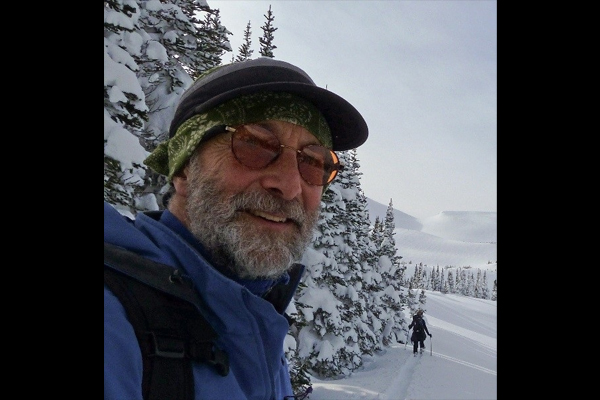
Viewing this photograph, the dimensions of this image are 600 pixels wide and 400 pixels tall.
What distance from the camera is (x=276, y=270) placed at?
2.11 meters

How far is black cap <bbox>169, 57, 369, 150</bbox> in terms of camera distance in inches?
88.7

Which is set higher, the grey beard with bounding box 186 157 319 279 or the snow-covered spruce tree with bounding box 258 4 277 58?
the snow-covered spruce tree with bounding box 258 4 277 58

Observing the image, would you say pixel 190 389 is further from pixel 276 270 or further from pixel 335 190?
pixel 335 190

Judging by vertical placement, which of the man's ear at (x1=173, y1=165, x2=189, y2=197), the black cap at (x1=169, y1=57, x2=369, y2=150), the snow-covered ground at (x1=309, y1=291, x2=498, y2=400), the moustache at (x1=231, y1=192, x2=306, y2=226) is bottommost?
the snow-covered ground at (x1=309, y1=291, x2=498, y2=400)

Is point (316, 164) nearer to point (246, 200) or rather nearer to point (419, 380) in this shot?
point (246, 200)

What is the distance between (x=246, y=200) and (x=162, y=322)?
2.89 feet

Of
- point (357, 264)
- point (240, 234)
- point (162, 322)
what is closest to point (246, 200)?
point (240, 234)

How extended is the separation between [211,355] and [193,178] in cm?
116

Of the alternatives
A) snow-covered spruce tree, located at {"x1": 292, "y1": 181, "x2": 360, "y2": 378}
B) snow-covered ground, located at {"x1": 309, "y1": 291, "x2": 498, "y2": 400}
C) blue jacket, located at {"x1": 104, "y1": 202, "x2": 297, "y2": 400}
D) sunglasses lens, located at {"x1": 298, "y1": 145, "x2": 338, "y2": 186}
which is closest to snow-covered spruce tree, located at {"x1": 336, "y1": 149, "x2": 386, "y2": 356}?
snow-covered spruce tree, located at {"x1": 292, "y1": 181, "x2": 360, "y2": 378}

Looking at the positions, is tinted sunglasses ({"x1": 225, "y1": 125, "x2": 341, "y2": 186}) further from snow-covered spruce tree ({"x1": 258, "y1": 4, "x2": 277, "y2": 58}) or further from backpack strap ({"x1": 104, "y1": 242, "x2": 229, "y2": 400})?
snow-covered spruce tree ({"x1": 258, "y1": 4, "x2": 277, "y2": 58})

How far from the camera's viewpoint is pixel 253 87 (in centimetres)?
221

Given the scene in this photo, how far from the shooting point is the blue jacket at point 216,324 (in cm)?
130

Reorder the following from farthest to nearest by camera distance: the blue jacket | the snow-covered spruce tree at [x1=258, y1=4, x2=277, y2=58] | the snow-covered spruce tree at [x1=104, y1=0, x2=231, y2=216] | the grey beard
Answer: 1. the snow-covered spruce tree at [x1=258, y1=4, x2=277, y2=58]
2. the snow-covered spruce tree at [x1=104, y1=0, x2=231, y2=216]
3. the grey beard
4. the blue jacket
